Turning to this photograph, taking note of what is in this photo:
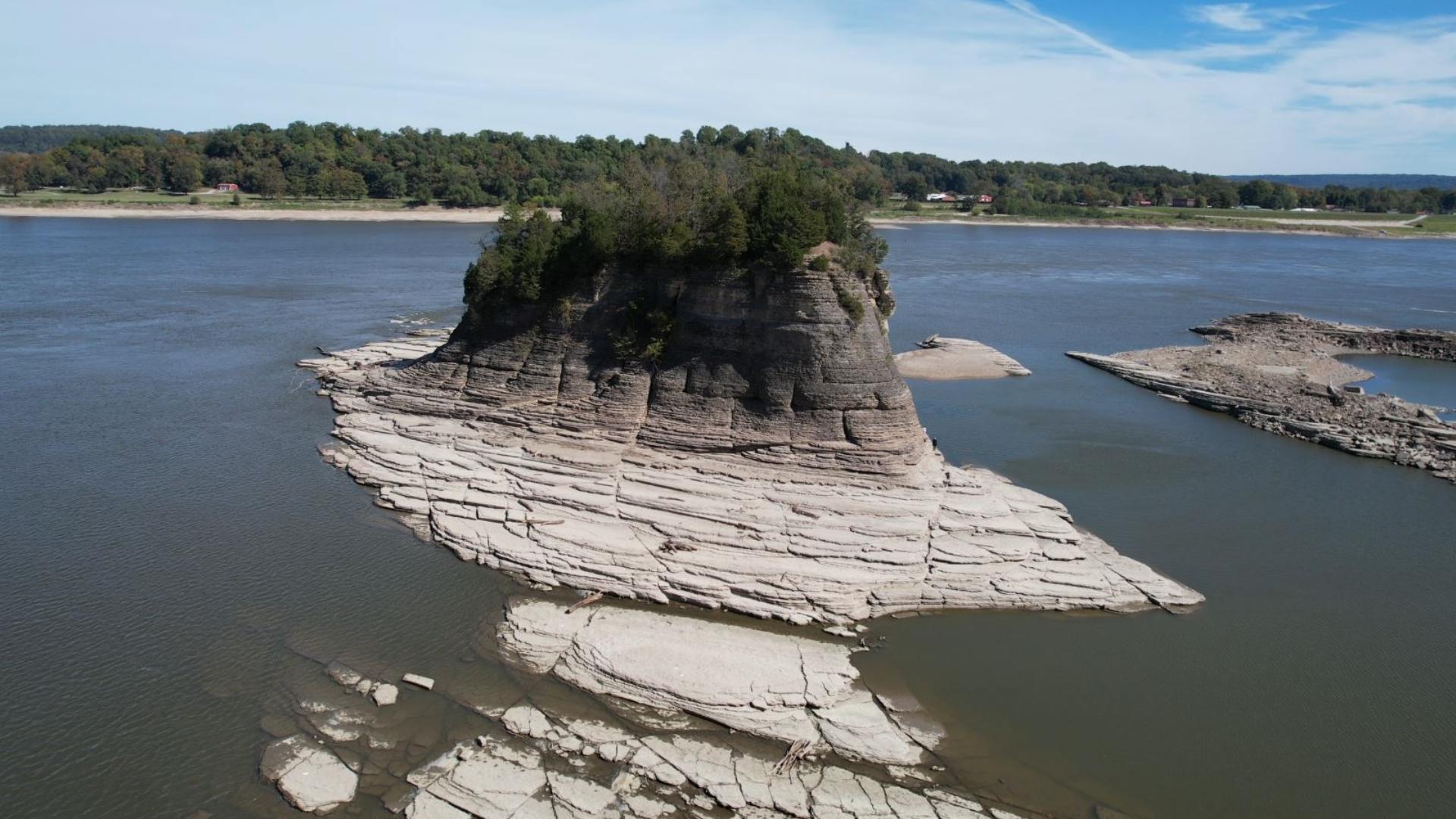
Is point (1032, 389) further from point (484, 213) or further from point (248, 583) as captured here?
point (484, 213)

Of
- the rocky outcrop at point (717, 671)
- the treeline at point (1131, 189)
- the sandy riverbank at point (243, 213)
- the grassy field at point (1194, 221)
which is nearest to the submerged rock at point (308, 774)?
the rocky outcrop at point (717, 671)

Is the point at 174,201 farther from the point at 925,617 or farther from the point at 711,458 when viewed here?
the point at 925,617

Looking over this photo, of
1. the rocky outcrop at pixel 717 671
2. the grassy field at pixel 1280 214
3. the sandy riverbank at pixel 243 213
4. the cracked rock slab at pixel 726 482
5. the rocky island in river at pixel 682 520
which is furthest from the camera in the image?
the grassy field at pixel 1280 214

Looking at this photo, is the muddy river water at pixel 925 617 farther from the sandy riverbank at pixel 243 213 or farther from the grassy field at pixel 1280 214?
the grassy field at pixel 1280 214

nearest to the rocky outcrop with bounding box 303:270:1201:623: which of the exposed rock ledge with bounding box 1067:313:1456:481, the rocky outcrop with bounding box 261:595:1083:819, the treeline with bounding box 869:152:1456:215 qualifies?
the rocky outcrop with bounding box 261:595:1083:819

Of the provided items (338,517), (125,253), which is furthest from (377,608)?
(125,253)

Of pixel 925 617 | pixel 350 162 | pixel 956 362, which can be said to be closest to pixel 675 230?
pixel 925 617
